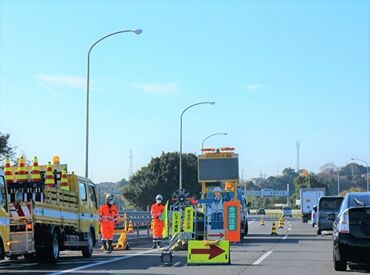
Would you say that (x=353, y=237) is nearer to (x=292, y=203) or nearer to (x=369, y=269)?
(x=369, y=269)

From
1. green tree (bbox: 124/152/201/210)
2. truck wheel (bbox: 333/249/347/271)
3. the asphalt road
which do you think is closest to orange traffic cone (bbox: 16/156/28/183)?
the asphalt road

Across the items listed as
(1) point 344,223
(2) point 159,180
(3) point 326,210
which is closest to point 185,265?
(1) point 344,223

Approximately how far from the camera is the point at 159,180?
78438mm

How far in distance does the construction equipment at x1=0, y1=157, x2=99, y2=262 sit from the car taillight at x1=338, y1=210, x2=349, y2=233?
7.48m

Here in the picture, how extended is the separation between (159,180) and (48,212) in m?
60.8

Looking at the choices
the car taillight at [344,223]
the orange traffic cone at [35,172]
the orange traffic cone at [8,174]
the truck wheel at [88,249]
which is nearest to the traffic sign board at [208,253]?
the car taillight at [344,223]

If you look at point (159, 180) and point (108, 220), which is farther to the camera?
point (159, 180)

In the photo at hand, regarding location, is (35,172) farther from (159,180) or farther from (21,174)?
(159,180)

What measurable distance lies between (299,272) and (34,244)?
689 cm

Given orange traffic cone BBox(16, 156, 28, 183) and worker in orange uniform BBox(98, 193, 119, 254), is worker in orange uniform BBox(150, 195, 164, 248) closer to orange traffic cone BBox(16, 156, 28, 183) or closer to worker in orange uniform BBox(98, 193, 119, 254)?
worker in orange uniform BBox(98, 193, 119, 254)

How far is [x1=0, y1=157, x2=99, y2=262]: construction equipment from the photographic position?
1642cm

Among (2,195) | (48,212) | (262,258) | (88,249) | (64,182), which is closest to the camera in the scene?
(2,195)

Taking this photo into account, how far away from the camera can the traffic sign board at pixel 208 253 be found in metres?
16.5

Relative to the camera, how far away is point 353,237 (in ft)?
44.4
